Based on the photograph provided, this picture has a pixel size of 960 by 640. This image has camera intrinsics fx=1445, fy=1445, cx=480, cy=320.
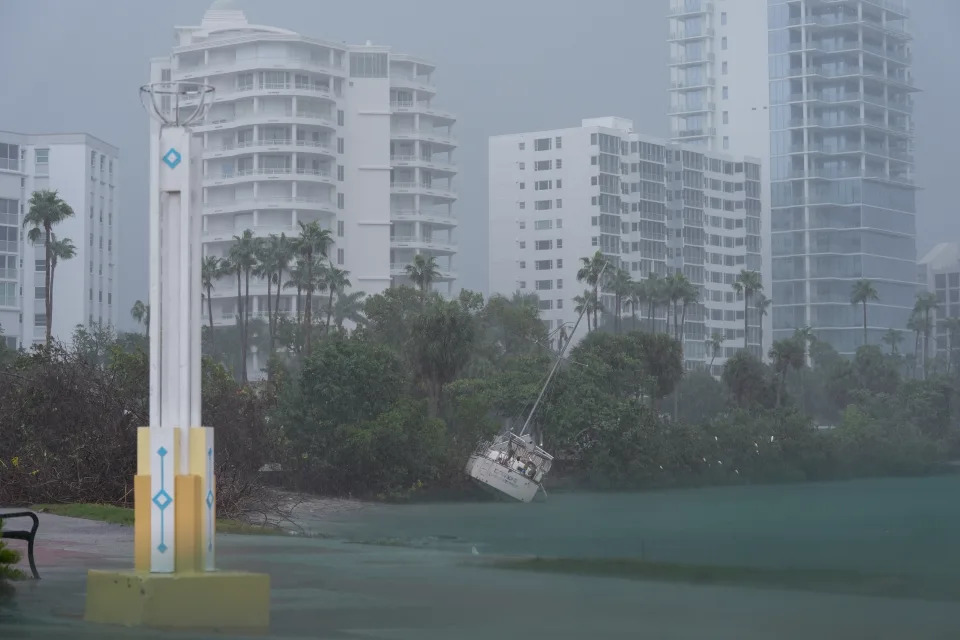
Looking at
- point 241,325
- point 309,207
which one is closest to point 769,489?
point 241,325

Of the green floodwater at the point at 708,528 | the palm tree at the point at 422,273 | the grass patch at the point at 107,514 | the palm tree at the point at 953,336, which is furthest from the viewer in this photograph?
the palm tree at the point at 953,336

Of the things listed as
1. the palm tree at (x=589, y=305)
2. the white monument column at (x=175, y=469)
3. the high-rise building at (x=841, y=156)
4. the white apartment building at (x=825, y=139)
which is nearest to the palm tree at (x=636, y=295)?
the palm tree at (x=589, y=305)

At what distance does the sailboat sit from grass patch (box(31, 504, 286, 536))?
133 feet

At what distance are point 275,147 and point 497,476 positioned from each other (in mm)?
68069

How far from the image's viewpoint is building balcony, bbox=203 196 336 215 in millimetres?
130375

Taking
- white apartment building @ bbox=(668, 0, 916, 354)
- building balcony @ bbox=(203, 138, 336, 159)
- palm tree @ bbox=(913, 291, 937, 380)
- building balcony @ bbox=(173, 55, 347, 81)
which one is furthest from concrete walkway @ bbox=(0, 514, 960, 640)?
white apartment building @ bbox=(668, 0, 916, 354)

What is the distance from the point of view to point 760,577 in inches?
1371

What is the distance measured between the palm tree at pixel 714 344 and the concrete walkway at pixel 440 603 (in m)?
110

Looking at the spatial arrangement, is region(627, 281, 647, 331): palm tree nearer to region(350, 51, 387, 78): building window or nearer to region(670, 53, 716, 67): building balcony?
region(350, 51, 387, 78): building window

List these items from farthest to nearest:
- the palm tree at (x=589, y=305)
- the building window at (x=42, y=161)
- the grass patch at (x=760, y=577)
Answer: the building window at (x=42, y=161) → the palm tree at (x=589, y=305) → the grass patch at (x=760, y=577)

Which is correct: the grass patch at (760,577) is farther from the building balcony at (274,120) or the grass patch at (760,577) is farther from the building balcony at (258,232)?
the building balcony at (274,120)

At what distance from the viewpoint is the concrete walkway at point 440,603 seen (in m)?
13.2

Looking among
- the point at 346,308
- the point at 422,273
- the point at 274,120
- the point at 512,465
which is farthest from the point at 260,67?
the point at 512,465

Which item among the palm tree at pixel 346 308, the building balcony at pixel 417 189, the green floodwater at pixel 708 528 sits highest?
the building balcony at pixel 417 189
